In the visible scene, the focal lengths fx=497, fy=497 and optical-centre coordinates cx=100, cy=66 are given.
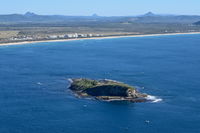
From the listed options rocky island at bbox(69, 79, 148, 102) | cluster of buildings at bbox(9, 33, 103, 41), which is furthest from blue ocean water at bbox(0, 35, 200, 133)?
cluster of buildings at bbox(9, 33, 103, 41)

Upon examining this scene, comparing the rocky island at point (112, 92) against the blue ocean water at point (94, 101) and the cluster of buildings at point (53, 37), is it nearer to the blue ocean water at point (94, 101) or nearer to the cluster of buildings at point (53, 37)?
the blue ocean water at point (94, 101)

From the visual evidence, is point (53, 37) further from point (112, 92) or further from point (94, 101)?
point (94, 101)

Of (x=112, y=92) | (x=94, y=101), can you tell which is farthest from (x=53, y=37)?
(x=94, y=101)

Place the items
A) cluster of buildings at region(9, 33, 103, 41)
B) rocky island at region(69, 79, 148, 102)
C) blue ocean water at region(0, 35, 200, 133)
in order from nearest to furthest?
1. blue ocean water at region(0, 35, 200, 133)
2. rocky island at region(69, 79, 148, 102)
3. cluster of buildings at region(9, 33, 103, 41)

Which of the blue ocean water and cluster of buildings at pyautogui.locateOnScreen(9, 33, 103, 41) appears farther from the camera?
cluster of buildings at pyautogui.locateOnScreen(9, 33, 103, 41)

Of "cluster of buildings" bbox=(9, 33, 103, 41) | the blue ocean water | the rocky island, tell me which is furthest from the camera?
"cluster of buildings" bbox=(9, 33, 103, 41)

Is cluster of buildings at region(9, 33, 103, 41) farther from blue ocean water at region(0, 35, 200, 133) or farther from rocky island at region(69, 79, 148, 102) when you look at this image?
rocky island at region(69, 79, 148, 102)

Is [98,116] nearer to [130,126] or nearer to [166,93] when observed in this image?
[130,126]

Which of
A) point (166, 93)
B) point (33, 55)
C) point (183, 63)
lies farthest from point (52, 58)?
point (166, 93)

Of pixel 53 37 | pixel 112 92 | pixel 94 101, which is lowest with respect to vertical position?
pixel 53 37
